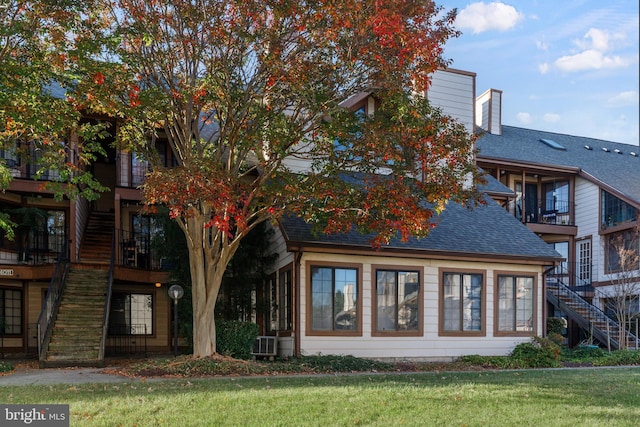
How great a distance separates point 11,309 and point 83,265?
3.55 m

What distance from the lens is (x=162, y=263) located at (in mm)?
20922

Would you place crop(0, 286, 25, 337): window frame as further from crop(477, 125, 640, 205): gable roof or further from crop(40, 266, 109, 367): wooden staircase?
crop(477, 125, 640, 205): gable roof

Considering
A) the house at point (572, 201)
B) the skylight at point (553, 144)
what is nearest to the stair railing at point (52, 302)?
the house at point (572, 201)

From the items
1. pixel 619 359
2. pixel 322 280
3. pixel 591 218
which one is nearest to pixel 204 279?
pixel 322 280

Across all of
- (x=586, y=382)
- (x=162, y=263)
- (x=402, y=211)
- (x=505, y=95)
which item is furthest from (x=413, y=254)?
(x=505, y=95)

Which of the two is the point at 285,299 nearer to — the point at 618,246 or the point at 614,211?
the point at 618,246

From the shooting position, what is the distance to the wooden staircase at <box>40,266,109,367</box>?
1520 cm

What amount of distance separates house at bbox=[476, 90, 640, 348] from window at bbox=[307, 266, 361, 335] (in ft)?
34.8

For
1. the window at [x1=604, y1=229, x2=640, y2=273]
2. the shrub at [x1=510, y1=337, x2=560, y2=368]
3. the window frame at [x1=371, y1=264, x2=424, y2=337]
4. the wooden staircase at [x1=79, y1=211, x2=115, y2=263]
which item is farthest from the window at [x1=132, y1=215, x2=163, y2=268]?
the window at [x1=604, y1=229, x2=640, y2=273]

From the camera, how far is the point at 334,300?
16188 millimetres

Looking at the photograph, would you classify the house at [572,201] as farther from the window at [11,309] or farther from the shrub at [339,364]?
the window at [11,309]

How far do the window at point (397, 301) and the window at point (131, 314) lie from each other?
Result: 9.47 m

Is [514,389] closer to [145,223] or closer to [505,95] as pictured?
[145,223]

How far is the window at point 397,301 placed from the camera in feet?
54.7
